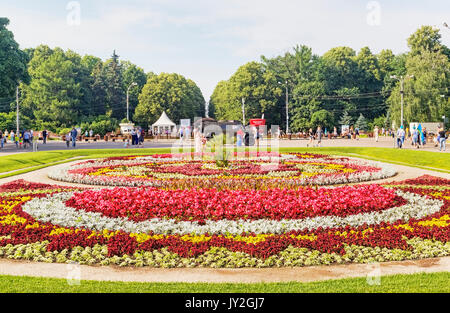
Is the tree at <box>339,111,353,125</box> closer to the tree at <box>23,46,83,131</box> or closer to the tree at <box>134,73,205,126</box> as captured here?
the tree at <box>134,73,205,126</box>

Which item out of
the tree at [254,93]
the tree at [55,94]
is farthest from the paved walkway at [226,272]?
the tree at [55,94]

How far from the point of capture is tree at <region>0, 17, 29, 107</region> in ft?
131

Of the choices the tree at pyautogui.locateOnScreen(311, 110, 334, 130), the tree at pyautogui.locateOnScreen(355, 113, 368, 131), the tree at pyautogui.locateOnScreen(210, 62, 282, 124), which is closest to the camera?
the tree at pyautogui.locateOnScreen(311, 110, 334, 130)

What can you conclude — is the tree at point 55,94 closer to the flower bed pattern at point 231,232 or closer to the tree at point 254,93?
the tree at point 254,93

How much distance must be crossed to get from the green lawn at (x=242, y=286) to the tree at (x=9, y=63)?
39093 mm

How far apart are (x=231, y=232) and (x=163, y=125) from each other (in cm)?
5725

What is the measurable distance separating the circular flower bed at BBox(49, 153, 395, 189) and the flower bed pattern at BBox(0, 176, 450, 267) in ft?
7.31

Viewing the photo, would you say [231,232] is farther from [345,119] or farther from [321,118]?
[345,119]

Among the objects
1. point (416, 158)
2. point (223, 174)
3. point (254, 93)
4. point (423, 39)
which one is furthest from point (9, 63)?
point (423, 39)

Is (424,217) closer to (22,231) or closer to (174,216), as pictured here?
(174,216)

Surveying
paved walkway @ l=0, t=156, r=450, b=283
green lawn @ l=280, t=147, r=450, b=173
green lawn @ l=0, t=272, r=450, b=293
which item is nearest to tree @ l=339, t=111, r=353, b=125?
green lawn @ l=280, t=147, r=450, b=173

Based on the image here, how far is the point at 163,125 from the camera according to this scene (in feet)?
210

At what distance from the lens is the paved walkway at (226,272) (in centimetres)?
565

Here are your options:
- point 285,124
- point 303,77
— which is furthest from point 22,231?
point 303,77
